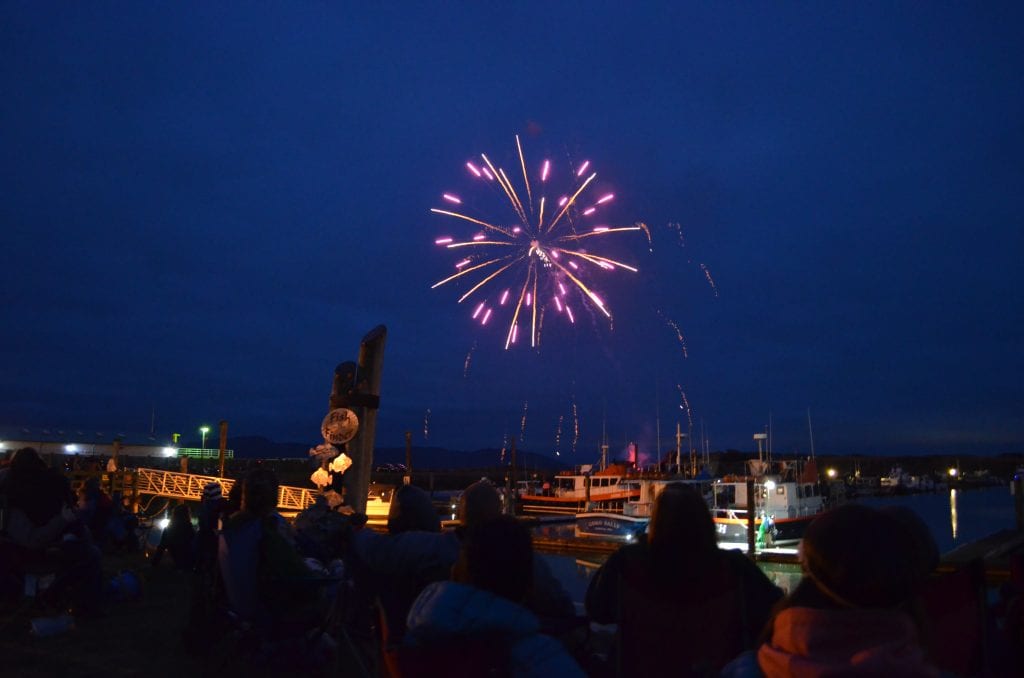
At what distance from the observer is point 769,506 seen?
27281mm

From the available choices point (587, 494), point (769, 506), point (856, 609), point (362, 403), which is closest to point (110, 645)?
point (362, 403)

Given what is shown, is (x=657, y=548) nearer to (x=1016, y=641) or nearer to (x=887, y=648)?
(x=887, y=648)

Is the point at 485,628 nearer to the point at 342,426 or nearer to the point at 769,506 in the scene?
the point at 342,426

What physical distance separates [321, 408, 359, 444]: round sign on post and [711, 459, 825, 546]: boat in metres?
16.3

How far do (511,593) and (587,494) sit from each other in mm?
33163

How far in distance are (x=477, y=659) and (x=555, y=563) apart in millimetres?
21463

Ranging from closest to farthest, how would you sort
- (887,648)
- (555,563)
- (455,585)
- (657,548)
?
1. (887,648)
2. (455,585)
3. (657,548)
4. (555,563)

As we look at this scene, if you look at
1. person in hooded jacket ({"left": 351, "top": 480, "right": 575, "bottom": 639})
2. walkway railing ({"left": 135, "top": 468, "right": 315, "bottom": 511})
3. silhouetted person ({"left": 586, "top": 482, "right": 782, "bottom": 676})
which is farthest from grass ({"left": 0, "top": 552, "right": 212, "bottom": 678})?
walkway railing ({"left": 135, "top": 468, "right": 315, "bottom": 511})

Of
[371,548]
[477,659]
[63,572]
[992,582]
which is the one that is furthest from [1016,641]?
[992,582]

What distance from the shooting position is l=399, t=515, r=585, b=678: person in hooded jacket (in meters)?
2.00

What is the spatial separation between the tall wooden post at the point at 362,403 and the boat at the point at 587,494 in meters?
23.2

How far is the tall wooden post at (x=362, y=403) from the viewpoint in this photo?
10172 mm

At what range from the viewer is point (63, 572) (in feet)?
20.9

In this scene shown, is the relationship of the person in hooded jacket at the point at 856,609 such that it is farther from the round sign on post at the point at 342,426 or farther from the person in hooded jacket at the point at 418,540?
the round sign on post at the point at 342,426
